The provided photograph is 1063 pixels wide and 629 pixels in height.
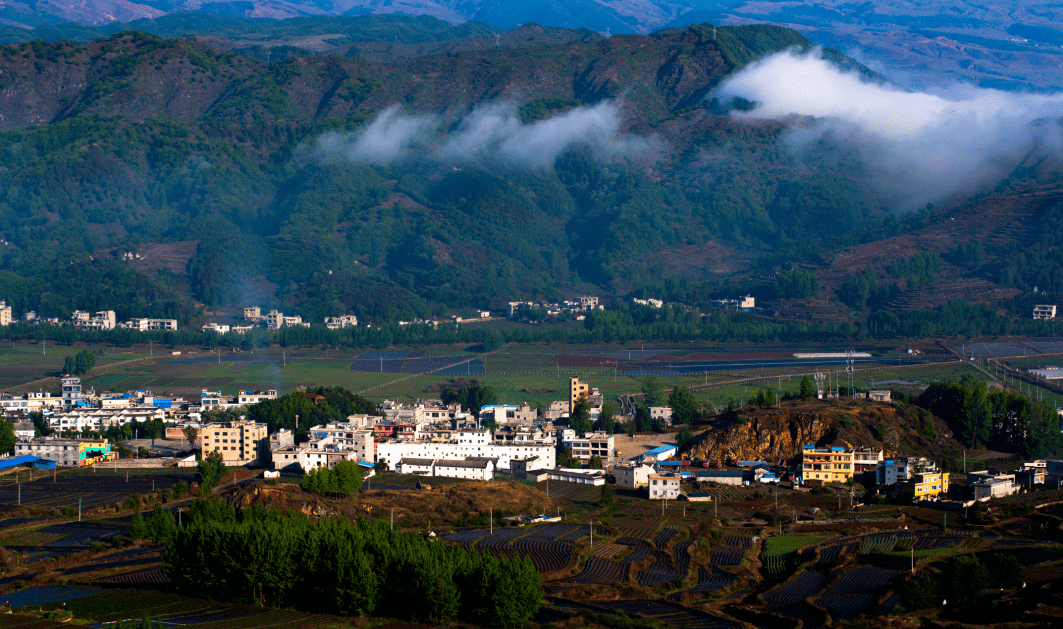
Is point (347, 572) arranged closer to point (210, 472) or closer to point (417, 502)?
point (417, 502)

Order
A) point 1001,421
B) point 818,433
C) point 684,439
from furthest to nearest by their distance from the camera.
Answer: point 1001,421 < point 684,439 < point 818,433

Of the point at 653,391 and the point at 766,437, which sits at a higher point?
the point at 653,391

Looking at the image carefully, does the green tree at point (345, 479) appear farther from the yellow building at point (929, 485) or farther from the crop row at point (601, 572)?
the yellow building at point (929, 485)

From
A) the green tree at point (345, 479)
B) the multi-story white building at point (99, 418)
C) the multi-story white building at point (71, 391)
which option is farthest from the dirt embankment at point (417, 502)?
the multi-story white building at point (71, 391)

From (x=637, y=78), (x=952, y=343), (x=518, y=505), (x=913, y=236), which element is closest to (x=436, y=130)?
(x=637, y=78)

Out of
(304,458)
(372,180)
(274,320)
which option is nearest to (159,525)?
(304,458)

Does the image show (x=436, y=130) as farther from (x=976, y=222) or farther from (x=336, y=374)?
(x=336, y=374)

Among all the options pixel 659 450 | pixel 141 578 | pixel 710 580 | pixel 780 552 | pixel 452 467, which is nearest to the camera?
pixel 141 578
